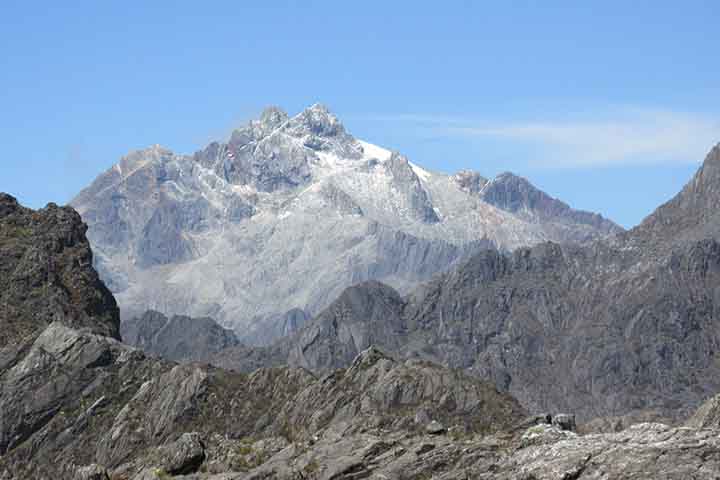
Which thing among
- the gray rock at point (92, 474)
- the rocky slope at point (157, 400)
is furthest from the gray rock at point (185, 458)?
the rocky slope at point (157, 400)

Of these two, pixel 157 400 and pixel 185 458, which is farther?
pixel 157 400

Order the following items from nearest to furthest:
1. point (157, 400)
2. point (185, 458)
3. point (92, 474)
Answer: point (92, 474)
point (185, 458)
point (157, 400)

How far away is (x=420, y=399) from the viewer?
15975 cm

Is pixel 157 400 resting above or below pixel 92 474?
above

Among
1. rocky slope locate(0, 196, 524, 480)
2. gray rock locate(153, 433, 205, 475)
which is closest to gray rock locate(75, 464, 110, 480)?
gray rock locate(153, 433, 205, 475)

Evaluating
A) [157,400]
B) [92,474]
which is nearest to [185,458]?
[92,474]

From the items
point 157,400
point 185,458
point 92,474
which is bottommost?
point 92,474

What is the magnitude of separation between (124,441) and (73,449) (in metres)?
5.49

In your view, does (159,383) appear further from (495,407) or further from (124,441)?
(495,407)

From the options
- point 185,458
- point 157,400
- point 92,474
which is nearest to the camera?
point 92,474

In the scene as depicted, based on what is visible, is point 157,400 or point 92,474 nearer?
point 92,474

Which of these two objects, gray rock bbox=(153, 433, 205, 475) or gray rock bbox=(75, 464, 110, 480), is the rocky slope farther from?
gray rock bbox=(75, 464, 110, 480)

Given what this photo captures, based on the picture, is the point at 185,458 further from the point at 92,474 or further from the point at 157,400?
the point at 157,400

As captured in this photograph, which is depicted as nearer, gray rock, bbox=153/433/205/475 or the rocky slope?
gray rock, bbox=153/433/205/475
